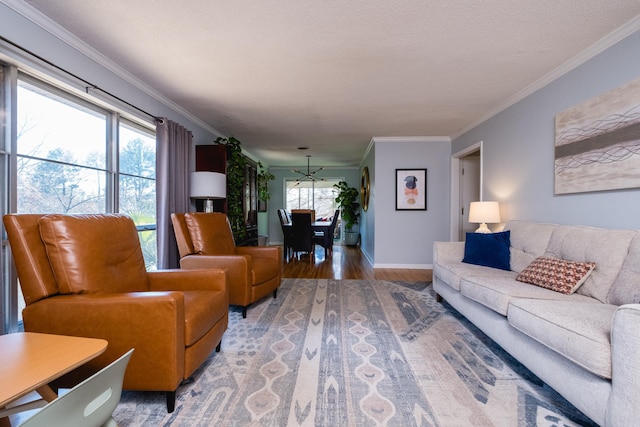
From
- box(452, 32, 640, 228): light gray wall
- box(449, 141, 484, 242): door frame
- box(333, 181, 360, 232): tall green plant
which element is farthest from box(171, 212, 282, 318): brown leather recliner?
box(333, 181, 360, 232): tall green plant

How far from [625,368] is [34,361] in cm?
210

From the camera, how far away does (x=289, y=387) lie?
5.35ft

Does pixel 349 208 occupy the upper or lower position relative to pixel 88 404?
upper

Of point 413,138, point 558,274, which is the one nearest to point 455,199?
point 413,138

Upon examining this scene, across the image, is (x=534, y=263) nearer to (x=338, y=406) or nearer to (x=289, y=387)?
(x=338, y=406)

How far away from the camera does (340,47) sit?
86.1 inches

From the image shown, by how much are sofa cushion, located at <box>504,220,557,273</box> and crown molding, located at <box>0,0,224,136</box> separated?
3931 mm

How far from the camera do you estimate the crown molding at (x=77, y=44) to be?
5.73ft

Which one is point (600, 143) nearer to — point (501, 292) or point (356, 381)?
point (501, 292)

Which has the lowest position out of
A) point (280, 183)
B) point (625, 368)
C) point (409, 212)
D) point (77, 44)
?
point (625, 368)

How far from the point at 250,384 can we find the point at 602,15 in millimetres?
3173

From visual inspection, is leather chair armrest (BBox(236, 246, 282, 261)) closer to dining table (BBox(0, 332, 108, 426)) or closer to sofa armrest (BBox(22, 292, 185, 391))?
sofa armrest (BBox(22, 292, 185, 391))

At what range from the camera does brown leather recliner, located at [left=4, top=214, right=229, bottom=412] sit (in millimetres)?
1368

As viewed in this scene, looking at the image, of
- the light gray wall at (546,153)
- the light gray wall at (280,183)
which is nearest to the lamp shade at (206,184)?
the light gray wall at (546,153)
